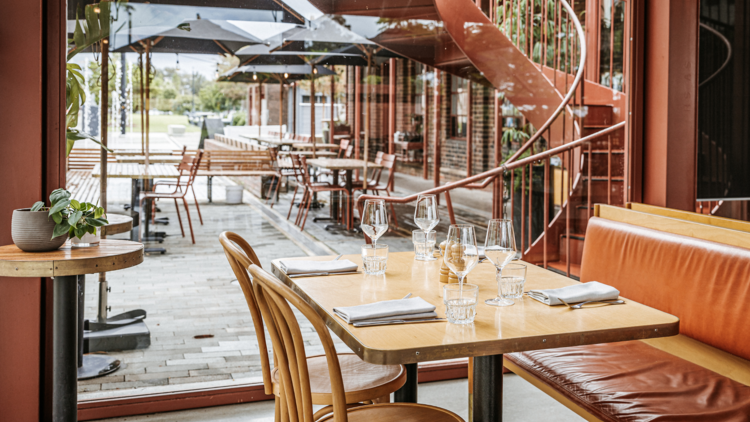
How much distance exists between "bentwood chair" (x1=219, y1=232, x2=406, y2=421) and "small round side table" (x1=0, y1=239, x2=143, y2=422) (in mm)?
455

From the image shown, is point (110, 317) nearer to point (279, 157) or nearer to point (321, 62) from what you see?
point (279, 157)

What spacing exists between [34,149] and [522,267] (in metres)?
2.16

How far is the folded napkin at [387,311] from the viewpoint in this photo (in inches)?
67.6

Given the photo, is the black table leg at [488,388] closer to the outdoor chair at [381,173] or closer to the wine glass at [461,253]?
the wine glass at [461,253]

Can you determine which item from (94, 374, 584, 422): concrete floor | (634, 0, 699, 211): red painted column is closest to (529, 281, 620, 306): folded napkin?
(94, 374, 584, 422): concrete floor

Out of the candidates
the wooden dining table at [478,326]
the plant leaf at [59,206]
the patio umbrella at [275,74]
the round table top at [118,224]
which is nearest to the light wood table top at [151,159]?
the round table top at [118,224]

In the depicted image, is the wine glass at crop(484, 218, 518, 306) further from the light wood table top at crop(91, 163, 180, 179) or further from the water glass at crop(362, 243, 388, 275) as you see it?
the light wood table top at crop(91, 163, 180, 179)

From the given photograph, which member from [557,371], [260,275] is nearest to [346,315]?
[260,275]

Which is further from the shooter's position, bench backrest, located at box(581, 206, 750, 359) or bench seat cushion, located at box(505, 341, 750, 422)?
bench backrest, located at box(581, 206, 750, 359)

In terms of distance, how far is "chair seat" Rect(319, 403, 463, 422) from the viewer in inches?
78.3

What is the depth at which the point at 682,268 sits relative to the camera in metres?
2.64

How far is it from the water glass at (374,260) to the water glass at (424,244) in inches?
10.8

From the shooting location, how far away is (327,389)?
2.16 metres

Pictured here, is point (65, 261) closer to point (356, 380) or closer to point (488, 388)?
point (356, 380)
